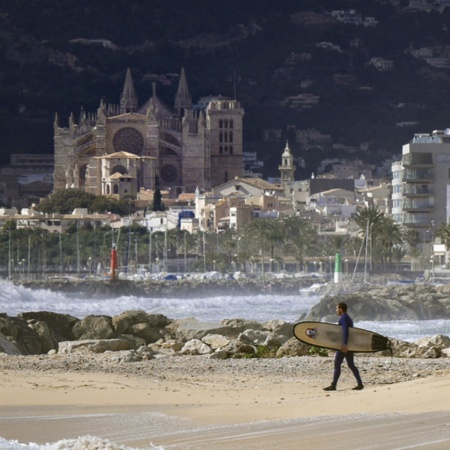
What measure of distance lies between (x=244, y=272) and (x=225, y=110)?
76443 millimetres

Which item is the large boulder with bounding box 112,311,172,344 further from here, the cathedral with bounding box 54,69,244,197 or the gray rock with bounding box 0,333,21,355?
the cathedral with bounding box 54,69,244,197

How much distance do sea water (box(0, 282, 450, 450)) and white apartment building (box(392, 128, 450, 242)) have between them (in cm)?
952

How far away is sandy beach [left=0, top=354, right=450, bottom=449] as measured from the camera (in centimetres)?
2023

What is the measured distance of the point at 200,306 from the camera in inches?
3287

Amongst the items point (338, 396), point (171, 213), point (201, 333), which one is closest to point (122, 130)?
point (171, 213)

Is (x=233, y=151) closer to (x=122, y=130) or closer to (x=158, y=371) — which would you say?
(x=122, y=130)

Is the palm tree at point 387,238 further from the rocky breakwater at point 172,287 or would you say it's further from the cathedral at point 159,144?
the cathedral at point 159,144

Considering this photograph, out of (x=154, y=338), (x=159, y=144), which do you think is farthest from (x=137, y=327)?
(x=159, y=144)

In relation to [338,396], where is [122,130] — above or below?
above

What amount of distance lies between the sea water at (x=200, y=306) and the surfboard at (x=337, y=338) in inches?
980

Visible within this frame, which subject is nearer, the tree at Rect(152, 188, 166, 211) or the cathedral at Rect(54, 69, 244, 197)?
the tree at Rect(152, 188, 166, 211)

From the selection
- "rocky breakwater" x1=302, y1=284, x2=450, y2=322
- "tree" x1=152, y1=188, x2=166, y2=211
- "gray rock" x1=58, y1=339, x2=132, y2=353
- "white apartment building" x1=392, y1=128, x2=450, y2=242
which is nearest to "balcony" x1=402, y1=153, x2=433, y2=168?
"white apartment building" x1=392, y1=128, x2=450, y2=242

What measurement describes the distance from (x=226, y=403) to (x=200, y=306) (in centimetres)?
6061

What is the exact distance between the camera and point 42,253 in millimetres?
129625
